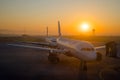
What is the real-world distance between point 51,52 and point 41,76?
958cm

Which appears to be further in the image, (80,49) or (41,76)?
(80,49)

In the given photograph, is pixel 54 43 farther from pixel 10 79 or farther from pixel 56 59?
pixel 10 79

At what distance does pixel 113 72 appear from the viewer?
24.0 metres

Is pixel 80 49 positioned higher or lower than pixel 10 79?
higher

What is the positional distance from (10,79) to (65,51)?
12549mm

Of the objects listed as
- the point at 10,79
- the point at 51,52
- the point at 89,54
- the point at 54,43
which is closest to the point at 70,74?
the point at 89,54

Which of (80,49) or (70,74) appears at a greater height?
(80,49)

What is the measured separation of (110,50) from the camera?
103 ft

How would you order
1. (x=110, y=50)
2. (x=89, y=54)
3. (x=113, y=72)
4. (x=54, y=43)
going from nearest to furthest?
(x=113, y=72)
(x=89, y=54)
(x=110, y=50)
(x=54, y=43)

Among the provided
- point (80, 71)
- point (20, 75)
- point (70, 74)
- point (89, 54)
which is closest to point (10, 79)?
point (20, 75)

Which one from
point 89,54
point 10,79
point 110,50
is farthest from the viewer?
point 110,50

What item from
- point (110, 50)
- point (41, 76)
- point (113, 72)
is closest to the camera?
point (41, 76)

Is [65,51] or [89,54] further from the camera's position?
[65,51]

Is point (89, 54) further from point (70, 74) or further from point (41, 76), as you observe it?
point (41, 76)
